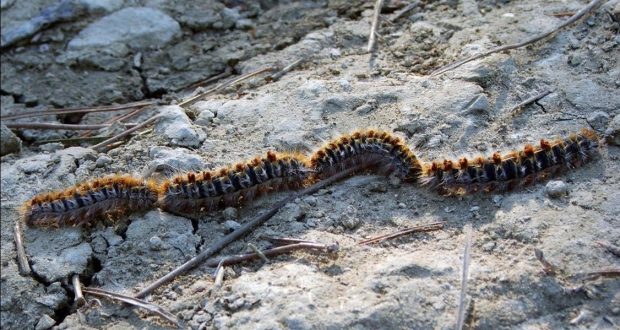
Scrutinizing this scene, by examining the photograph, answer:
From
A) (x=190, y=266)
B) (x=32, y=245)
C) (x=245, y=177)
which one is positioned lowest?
(x=32, y=245)

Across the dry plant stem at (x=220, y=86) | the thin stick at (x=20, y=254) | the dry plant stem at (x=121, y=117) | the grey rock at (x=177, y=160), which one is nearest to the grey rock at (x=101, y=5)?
the dry plant stem at (x=121, y=117)

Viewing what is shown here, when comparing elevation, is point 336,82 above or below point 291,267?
above

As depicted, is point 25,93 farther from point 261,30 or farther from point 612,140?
point 612,140

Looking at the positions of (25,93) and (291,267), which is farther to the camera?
(25,93)

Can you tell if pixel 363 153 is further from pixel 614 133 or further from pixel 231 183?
pixel 614 133

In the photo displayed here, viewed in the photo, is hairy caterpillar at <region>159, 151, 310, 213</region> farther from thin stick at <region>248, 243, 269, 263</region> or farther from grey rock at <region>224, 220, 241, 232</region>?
thin stick at <region>248, 243, 269, 263</region>

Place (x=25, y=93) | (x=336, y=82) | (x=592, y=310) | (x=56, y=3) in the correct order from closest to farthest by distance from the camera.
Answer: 1. (x=592, y=310)
2. (x=336, y=82)
3. (x=25, y=93)
4. (x=56, y=3)

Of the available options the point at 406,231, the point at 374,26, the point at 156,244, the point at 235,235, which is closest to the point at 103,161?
the point at 156,244

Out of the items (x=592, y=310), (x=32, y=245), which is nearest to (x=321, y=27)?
(x=32, y=245)
